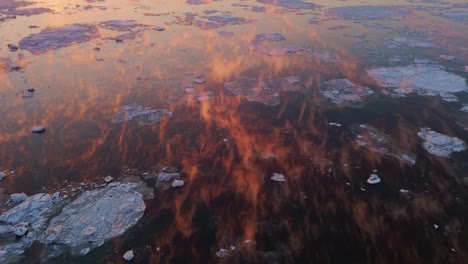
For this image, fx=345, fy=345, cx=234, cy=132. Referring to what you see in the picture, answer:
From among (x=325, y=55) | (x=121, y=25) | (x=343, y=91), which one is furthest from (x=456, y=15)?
(x=121, y=25)

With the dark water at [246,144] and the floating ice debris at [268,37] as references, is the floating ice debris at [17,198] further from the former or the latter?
the floating ice debris at [268,37]

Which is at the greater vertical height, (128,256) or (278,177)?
(278,177)

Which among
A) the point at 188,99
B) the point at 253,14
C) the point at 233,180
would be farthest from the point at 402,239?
the point at 253,14

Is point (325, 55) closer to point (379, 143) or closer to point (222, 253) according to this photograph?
point (379, 143)

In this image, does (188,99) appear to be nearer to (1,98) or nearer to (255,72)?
(255,72)

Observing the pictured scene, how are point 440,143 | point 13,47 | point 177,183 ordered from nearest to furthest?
point 177,183 → point 440,143 → point 13,47

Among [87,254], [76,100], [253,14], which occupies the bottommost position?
[87,254]
